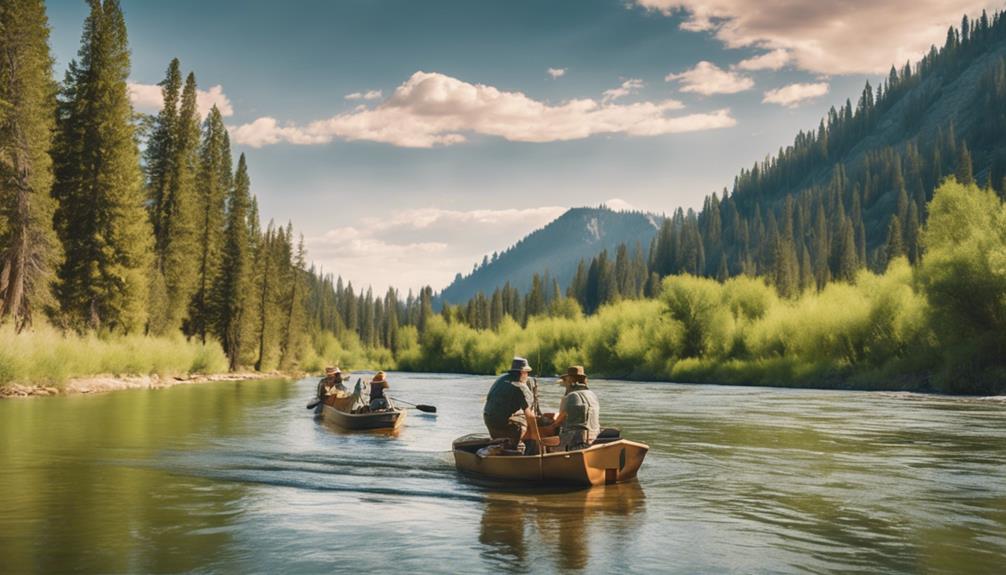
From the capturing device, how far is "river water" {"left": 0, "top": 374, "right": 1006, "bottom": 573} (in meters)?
10.4

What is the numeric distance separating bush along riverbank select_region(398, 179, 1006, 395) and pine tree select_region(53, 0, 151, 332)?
30.9 metres

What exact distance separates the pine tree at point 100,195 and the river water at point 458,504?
22605 millimetres

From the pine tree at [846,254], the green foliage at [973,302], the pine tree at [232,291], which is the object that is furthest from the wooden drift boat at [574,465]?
the pine tree at [846,254]

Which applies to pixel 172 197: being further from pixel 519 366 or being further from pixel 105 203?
pixel 519 366

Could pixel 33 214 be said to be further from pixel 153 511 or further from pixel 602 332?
pixel 602 332

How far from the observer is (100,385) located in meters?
38.9

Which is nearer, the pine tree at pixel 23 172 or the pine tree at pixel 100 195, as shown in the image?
the pine tree at pixel 23 172

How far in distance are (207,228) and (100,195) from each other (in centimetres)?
2421

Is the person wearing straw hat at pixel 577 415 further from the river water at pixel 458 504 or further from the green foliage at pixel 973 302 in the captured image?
the green foliage at pixel 973 302

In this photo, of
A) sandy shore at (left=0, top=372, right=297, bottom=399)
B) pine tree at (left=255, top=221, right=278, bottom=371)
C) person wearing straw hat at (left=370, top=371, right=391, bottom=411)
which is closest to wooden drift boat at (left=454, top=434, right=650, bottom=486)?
person wearing straw hat at (left=370, top=371, right=391, bottom=411)

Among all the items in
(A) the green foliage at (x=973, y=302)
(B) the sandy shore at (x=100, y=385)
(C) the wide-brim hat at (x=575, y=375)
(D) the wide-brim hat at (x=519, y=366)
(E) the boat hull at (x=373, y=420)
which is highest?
(A) the green foliage at (x=973, y=302)

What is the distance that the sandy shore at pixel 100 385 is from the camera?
3206 cm

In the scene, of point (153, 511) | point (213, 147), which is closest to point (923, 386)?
point (153, 511)

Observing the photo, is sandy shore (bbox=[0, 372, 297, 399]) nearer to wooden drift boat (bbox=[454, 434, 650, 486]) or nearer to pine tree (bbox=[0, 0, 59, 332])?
pine tree (bbox=[0, 0, 59, 332])
